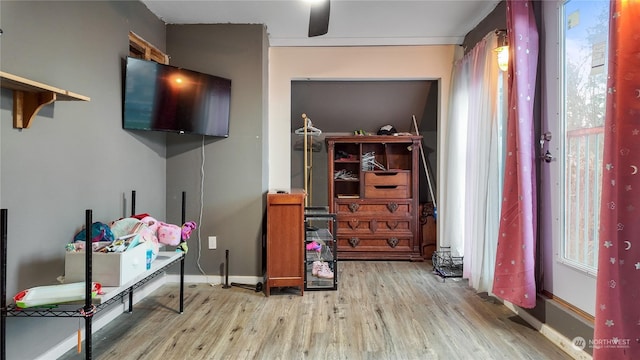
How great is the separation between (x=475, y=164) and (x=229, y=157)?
222cm

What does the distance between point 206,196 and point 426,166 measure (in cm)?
264

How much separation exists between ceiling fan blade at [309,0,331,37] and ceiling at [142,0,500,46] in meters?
0.81

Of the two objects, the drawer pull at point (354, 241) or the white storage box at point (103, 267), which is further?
the drawer pull at point (354, 241)

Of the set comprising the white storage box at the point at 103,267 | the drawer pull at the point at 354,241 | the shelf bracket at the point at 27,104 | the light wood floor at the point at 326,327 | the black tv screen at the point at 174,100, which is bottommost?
the light wood floor at the point at 326,327

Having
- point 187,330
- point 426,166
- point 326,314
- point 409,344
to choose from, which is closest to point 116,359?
point 187,330

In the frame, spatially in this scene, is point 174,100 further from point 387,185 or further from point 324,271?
point 387,185

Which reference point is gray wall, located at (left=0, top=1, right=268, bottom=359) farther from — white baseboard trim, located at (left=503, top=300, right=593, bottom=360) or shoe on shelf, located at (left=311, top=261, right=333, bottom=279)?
white baseboard trim, located at (left=503, top=300, right=593, bottom=360)

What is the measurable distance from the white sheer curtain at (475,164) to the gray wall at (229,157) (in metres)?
1.92

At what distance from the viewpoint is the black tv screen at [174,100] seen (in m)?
2.32

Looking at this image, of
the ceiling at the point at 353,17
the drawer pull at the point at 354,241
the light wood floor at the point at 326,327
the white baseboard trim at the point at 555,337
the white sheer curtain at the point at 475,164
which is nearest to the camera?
the white baseboard trim at the point at 555,337

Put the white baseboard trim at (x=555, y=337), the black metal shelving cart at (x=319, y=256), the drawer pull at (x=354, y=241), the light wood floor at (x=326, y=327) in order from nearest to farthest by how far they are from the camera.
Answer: the white baseboard trim at (x=555, y=337), the light wood floor at (x=326, y=327), the black metal shelving cart at (x=319, y=256), the drawer pull at (x=354, y=241)

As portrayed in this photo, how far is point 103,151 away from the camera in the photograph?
6.93 feet

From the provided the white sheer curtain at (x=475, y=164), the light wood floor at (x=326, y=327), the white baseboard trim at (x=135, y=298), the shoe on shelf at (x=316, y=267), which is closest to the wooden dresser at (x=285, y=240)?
the light wood floor at (x=326, y=327)

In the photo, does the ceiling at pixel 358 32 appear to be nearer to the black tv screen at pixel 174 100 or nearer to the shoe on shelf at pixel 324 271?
the black tv screen at pixel 174 100
